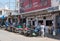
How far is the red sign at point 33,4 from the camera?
28406mm

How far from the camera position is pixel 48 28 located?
27266 mm

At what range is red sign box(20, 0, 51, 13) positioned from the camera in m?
28.4

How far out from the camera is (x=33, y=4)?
33.6 m

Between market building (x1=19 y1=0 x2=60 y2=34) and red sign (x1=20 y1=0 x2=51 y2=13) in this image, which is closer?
market building (x1=19 y1=0 x2=60 y2=34)

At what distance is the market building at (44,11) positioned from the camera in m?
25.2

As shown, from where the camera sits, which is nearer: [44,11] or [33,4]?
[44,11]

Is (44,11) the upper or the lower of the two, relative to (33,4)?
lower

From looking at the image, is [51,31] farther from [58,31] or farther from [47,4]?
[47,4]

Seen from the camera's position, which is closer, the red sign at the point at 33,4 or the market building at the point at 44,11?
the market building at the point at 44,11

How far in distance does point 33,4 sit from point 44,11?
7.17m

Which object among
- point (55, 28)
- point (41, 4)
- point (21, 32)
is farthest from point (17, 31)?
point (55, 28)

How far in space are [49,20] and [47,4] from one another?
7.28 feet

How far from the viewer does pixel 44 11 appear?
26.7m

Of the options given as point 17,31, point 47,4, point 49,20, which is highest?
point 47,4
